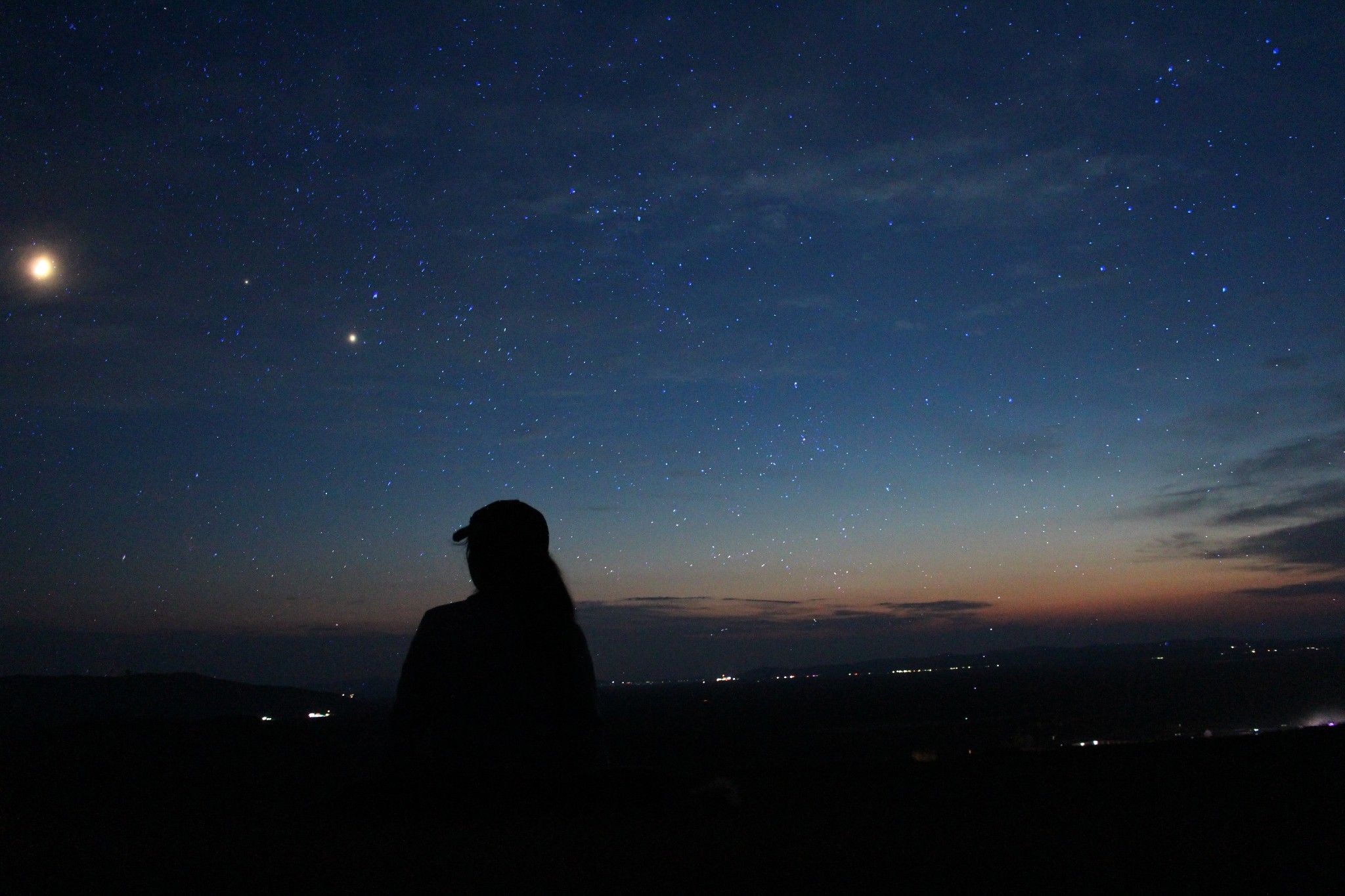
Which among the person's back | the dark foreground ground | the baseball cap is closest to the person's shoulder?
the person's back

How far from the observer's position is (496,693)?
9.46 ft

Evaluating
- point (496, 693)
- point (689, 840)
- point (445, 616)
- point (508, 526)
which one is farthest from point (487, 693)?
point (689, 840)

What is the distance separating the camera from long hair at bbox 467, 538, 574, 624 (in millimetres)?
2975

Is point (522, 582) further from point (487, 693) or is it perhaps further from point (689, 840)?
point (689, 840)

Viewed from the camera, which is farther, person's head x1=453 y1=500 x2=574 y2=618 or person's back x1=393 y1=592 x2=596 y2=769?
person's head x1=453 y1=500 x2=574 y2=618

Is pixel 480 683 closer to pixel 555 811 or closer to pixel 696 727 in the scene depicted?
pixel 555 811

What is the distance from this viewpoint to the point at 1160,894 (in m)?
2.37

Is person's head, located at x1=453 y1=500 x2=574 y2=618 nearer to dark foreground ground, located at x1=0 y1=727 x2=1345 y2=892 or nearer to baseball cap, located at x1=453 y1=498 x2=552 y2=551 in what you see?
Answer: baseball cap, located at x1=453 y1=498 x2=552 y2=551

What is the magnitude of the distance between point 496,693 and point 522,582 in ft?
1.26

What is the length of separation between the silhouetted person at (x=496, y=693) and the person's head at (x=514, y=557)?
1.4 inches

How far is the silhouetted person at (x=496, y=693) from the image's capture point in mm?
2867

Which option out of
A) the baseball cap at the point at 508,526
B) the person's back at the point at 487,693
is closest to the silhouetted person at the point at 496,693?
the person's back at the point at 487,693

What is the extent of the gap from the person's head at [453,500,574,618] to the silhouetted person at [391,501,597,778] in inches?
1.4

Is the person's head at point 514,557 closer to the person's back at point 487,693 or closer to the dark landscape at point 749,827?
the person's back at point 487,693
